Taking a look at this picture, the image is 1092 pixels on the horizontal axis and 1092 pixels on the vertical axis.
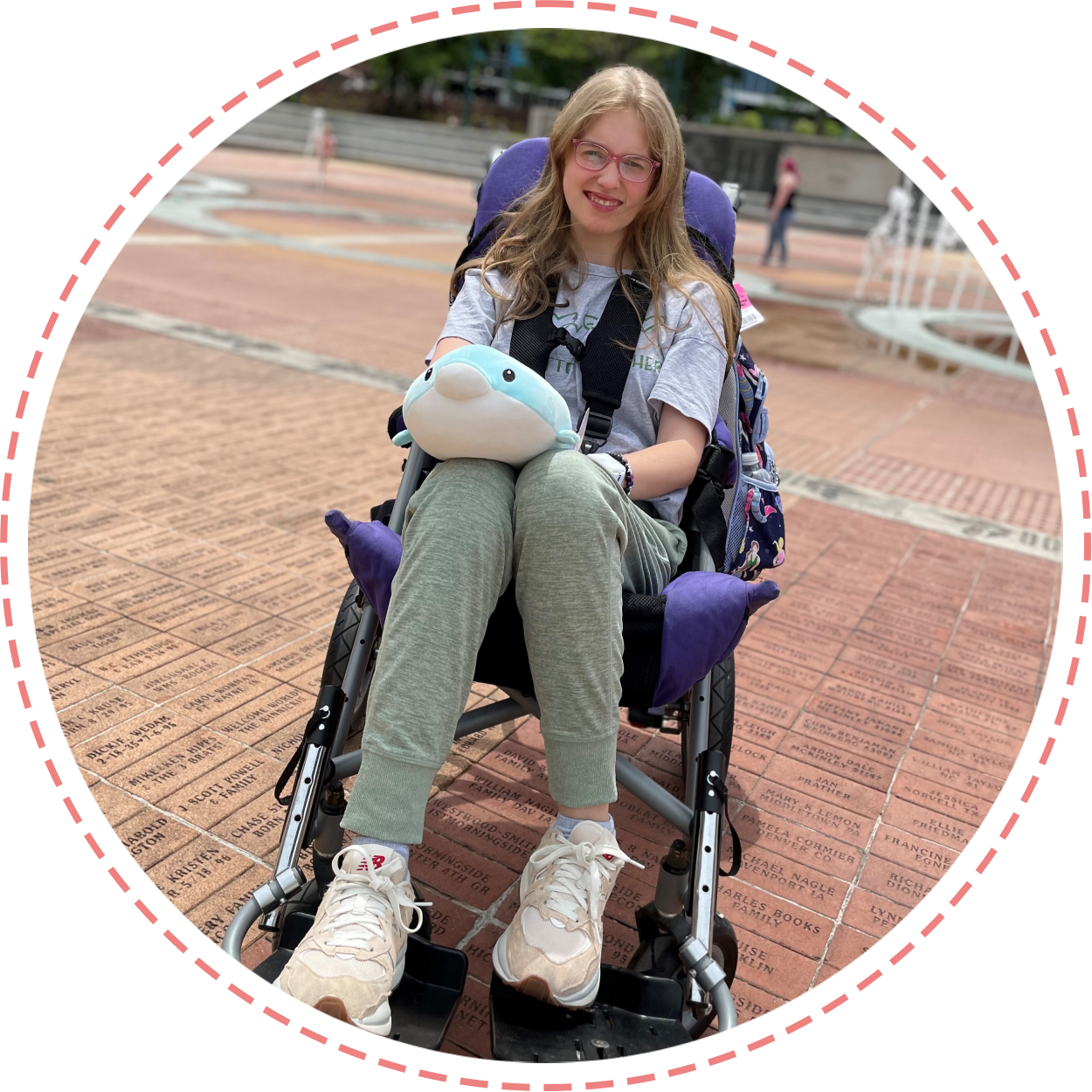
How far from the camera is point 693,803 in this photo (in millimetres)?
2039

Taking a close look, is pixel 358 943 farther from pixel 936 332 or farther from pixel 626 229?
pixel 936 332

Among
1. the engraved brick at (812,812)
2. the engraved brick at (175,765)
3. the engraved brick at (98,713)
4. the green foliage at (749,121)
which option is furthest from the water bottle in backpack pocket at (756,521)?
the green foliage at (749,121)

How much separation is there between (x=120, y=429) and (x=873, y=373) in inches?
257

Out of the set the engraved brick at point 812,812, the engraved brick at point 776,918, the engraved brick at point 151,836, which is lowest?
the engraved brick at point 776,918

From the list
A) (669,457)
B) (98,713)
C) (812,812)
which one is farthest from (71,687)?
(812,812)

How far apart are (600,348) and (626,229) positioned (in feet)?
1.09

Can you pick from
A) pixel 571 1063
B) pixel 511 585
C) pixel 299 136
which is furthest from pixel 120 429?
pixel 299 136

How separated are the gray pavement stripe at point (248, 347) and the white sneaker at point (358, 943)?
492cm

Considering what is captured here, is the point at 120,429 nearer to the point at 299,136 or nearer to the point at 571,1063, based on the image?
the point at 571,1063

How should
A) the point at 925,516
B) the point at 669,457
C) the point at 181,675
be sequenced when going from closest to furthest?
the point at 669,457 → the point at 181,675 → the point at 925,516

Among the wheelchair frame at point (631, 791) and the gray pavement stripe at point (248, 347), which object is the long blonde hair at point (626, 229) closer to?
the wheelchair frame at point (631, 791)

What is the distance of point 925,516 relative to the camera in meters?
5.21

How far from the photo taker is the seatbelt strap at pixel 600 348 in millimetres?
2322

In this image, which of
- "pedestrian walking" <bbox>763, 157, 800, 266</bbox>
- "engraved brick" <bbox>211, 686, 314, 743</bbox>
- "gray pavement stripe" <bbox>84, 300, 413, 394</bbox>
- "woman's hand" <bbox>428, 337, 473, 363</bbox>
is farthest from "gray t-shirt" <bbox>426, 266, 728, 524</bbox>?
"pedestrian walking" <bbox>763, 157, 800, 266</bbox>
